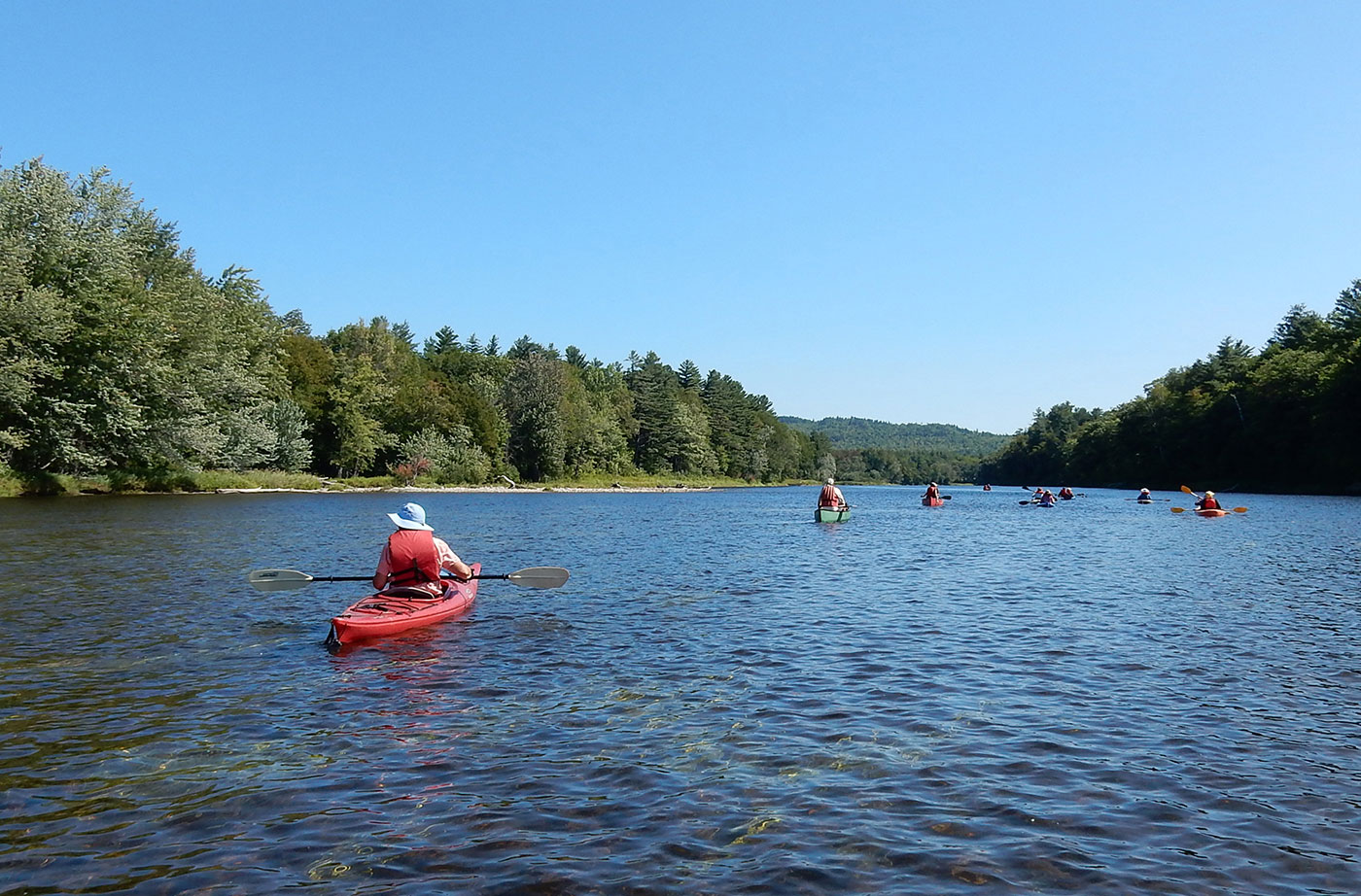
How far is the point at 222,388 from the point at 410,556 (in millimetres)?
53253

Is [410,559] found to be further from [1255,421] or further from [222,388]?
[1255,421]

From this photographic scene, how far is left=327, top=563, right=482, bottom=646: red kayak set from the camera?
13164 mm

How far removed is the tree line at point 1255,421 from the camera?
267ft

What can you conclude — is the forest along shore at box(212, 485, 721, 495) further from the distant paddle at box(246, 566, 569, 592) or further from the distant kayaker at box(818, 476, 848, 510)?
the distant paddle at box(246, 566, 569, 592)

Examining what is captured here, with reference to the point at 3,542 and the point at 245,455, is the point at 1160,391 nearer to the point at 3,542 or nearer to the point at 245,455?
the point at 245,455

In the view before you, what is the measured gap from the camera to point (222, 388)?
199 ft

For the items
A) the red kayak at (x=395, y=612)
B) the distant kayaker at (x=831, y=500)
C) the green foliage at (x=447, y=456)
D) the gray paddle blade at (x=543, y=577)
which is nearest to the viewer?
the red kayak at (x=395, y=612)

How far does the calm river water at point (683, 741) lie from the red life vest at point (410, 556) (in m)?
0.96

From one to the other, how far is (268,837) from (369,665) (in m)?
5.89

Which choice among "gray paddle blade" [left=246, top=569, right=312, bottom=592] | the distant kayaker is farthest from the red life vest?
the distant kayaker

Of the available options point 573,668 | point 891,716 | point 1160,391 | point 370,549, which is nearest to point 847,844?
point 891,716

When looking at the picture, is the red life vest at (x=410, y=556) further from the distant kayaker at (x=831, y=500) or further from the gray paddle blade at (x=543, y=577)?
the distant kayaker at (x=831, y=500)

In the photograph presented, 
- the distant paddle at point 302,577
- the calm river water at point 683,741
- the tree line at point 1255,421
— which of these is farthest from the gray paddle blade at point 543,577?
the tree line at point 1255,421

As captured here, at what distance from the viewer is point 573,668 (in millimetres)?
12086
